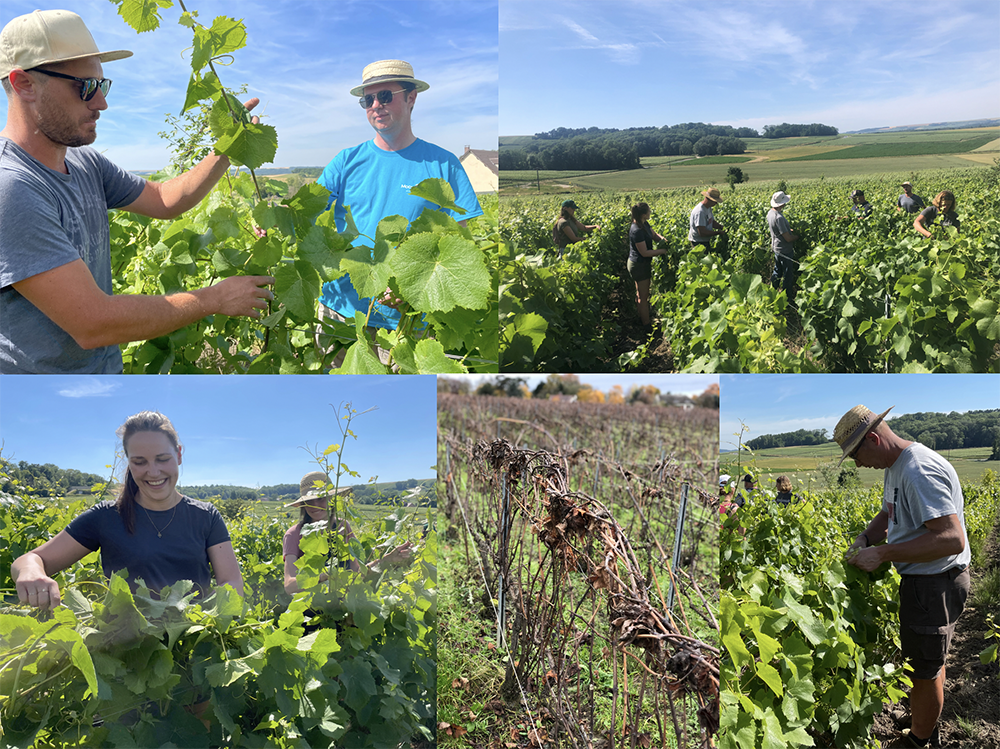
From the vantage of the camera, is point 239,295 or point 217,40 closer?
point 217,40

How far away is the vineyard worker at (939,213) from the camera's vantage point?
110 inches

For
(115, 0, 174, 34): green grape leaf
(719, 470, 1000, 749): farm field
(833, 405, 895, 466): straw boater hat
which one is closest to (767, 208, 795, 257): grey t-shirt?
(833, 405, 895, 466): straw boater hat

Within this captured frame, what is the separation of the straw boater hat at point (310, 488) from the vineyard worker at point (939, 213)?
2675 mm

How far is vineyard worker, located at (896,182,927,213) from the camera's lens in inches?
110

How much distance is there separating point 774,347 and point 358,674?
201 centimetres

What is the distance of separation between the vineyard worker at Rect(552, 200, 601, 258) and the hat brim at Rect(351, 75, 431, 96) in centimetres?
77

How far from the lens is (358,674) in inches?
76.7

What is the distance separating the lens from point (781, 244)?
299cm

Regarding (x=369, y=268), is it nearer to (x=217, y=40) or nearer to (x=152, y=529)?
(x=217, y=40)

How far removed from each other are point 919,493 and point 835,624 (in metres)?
0.58

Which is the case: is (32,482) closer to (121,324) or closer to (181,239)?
(121,324)

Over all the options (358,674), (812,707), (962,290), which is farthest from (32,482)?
(962,290)

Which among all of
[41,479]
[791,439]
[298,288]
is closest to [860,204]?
[791,439]

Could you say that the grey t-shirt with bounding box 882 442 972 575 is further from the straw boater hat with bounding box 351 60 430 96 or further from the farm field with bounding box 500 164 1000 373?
the straw boater hat with bounding box 351 60 430 96
